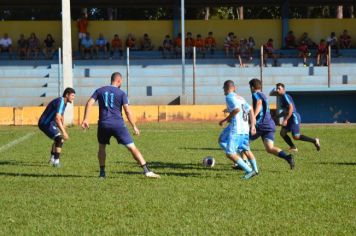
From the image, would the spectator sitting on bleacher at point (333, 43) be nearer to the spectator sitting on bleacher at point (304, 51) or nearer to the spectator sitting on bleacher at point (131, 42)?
the spectator sitting on bleacher at point (304, 51)

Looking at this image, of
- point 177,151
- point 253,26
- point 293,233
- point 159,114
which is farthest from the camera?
point 253,26

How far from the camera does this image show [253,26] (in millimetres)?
42000

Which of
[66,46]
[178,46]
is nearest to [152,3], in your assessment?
[178,46]

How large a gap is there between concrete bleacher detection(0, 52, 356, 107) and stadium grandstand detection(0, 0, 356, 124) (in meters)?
0.04

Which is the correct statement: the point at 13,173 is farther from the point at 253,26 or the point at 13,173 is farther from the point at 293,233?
the point at 253,26

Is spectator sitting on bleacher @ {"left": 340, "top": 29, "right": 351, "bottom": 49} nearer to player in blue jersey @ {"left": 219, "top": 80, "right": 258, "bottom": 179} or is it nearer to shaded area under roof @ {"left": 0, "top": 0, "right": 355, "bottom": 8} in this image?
shaded area under roof @ {"left": 0, "top": 0, "right": 355, "bottom": 8}

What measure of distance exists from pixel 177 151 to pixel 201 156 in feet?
4.35

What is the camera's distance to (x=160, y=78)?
35.5m

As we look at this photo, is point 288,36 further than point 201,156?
Yes

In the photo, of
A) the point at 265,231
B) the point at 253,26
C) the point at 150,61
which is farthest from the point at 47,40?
the point at 265,231

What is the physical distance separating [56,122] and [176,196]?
503cm

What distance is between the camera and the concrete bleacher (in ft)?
111

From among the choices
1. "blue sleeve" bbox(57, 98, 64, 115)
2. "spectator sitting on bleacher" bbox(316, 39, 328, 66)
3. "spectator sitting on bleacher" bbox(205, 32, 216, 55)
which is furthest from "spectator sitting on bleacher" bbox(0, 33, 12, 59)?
"blue sleeve" bbox(57, 98, 64, 115)

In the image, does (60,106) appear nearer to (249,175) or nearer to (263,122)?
(263,122)
